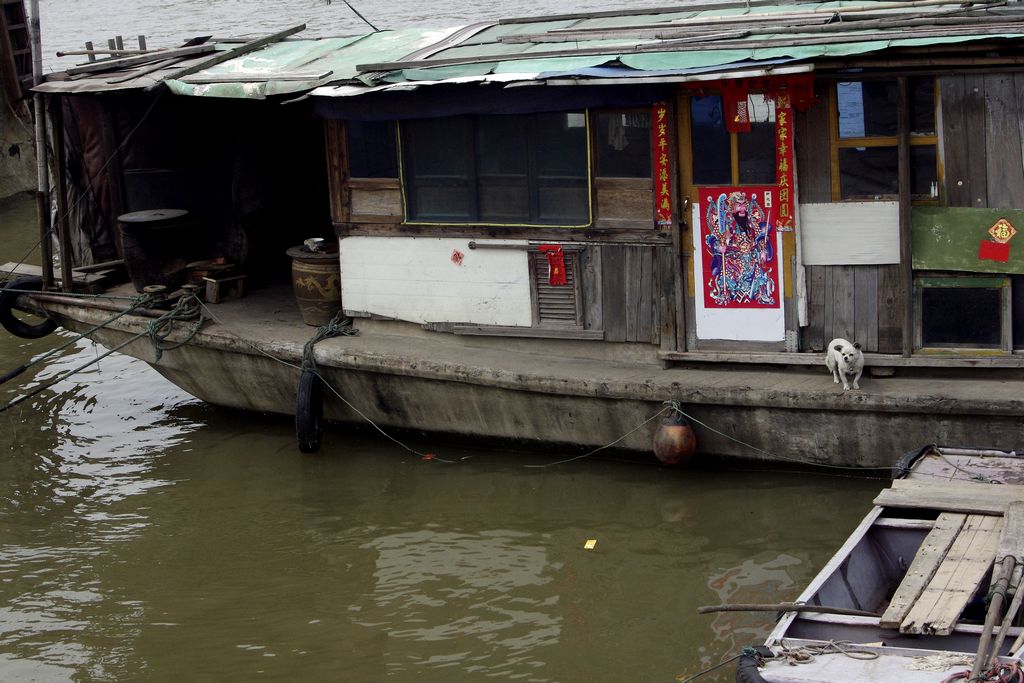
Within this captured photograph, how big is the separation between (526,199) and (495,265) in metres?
0.56

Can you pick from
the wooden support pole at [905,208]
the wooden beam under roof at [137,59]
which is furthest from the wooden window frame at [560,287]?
the wooden beam under roof at [137,59]

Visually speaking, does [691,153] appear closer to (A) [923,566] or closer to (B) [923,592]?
(A) [923,566]

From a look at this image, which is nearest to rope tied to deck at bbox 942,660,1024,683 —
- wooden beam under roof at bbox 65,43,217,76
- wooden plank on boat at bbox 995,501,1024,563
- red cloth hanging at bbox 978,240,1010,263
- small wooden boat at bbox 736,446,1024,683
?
small wooden boat at bbox 736,446,1024,683

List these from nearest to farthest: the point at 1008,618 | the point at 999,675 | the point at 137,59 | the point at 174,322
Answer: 1. the point at 999,675
2. the point at 1008,618
3. the point at 174,322
4. the point at 137,59

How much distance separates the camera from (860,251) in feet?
27.9

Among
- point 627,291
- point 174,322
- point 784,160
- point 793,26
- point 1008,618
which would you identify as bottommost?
point 1008,618

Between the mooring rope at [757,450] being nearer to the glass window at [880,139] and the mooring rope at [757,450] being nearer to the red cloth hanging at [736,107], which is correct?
the glass window at [880,139]

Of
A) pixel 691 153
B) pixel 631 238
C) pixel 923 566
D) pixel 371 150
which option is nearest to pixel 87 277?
pixel 371 150

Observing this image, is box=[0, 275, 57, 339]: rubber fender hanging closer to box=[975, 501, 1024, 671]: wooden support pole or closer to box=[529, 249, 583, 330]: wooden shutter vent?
box=[529, 249, 583, 330]: wooden shutter vent

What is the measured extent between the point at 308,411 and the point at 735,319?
3380 millimetres

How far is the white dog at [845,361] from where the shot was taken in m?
8.30

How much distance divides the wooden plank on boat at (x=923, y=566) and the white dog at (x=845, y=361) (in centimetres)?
155

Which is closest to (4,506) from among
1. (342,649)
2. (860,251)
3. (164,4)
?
(342,649)

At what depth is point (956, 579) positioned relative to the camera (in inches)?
247
